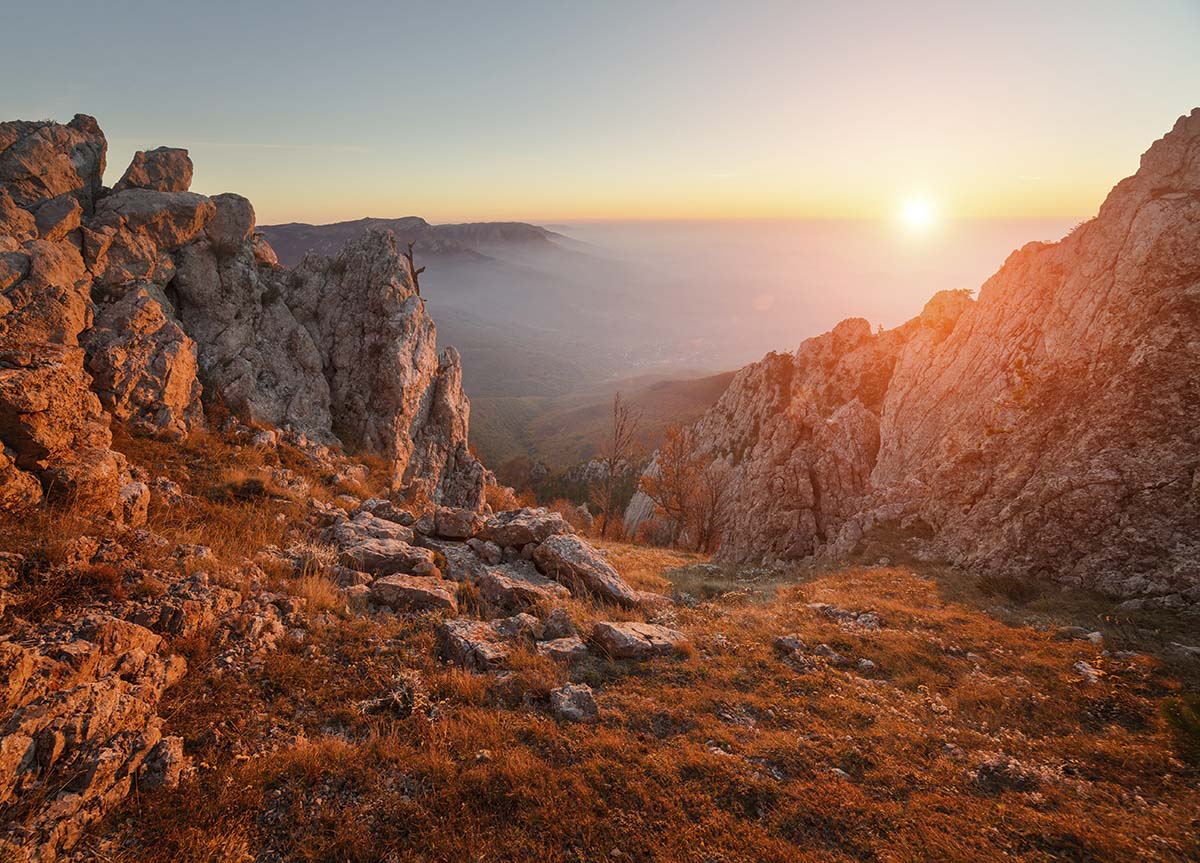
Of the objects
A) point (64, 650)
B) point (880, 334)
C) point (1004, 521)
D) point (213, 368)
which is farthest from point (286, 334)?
→ point (880, 334)

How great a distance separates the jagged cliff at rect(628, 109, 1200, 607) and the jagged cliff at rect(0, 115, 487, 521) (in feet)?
86.1

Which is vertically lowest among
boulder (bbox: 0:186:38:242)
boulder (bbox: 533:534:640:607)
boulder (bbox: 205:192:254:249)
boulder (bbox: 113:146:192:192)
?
boulder (bbox: 533:534:640:607)

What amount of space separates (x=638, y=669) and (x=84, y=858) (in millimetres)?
7931

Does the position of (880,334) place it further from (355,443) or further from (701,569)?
(355,443)

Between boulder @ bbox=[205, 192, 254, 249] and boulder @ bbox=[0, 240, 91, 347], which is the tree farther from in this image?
boulder @ bbox=[0, 240, 91, 347]

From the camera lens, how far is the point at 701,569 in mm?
22609

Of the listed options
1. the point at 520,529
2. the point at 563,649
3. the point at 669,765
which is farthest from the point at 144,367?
the point at 669,765

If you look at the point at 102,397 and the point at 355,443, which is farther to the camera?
the point at 355,443

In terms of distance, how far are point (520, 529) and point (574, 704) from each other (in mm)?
8135

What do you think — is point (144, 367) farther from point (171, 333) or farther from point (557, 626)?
point (557, 626)

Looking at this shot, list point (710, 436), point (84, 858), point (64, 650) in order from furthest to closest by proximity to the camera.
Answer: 1. point (710, 436)
2. point (64, 650)
3. point (84, 858)

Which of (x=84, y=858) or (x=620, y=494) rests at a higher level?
(x=84, y=858)

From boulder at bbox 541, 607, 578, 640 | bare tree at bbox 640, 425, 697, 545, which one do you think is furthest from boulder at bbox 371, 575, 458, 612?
bare tree at bbox 640, 425, 697, 545

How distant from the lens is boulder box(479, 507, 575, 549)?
1602 centimetres
